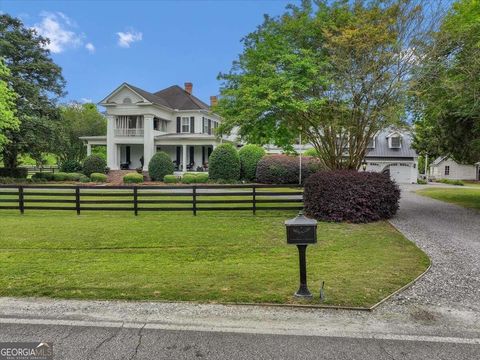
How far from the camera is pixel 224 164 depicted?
89.8 ft

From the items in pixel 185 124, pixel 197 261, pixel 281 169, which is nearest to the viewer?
pixel 197 261

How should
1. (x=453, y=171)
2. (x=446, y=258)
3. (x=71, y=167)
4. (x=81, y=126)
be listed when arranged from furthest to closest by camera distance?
(x=453, y=171), (x=81, y=126), (x=71, y=167), (x=446, y=258)

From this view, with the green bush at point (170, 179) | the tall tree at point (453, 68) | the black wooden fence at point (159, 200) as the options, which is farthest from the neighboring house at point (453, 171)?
the black wooden fence at point (159, 200)

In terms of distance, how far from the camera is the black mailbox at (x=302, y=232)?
4750 mm

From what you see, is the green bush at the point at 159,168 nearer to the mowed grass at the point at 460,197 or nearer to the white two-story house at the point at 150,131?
the white two-story house at the point at 150,131

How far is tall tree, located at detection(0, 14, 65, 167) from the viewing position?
29.1 meters

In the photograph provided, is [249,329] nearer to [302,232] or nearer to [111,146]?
[302,232]

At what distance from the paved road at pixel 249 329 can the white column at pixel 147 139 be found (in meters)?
28.5

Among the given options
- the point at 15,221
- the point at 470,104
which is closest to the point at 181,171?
the point at 15,221

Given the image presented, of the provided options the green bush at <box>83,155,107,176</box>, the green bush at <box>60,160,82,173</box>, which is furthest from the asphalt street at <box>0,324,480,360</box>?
the green bush at <box>60,160,82,173</box>

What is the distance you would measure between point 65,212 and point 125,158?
2212 cm

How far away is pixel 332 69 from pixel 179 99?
27786mm

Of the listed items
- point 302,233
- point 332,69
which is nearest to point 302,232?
point 302,233

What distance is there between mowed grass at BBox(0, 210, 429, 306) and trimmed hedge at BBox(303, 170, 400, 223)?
27.7 inches
